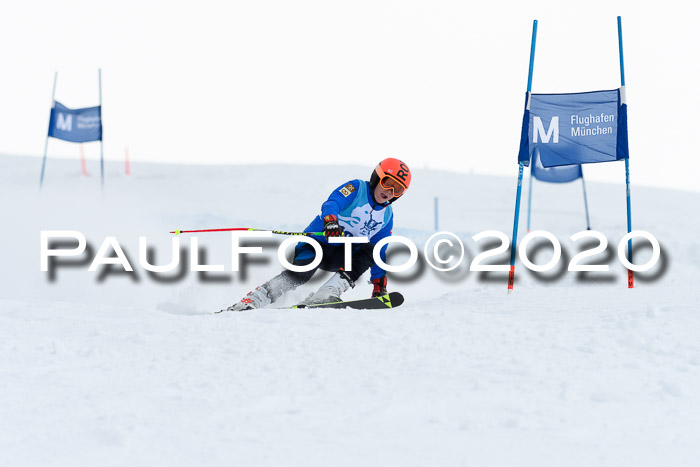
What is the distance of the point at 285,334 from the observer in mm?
4164

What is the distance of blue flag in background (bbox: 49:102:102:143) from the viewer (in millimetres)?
15078

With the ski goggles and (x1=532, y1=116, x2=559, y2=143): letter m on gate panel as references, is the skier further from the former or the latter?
(x1=532, y1=116, x2=559, y2=143): letter m on gate panel

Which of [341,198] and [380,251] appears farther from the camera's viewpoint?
[380,251]

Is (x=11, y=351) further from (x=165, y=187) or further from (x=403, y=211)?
(x=165, y=187)

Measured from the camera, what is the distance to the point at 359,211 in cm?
630

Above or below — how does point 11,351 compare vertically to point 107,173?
below

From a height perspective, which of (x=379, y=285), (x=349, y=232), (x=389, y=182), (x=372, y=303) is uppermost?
(x=389, y=182)

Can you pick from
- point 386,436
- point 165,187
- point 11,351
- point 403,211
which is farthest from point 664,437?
point 165,187

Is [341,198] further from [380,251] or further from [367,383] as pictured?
[367,383]

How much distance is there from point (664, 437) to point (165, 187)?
63.0 feet

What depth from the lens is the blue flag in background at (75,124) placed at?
15.1m

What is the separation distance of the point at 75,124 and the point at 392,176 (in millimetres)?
11488

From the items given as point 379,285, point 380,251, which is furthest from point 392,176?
point 379,285

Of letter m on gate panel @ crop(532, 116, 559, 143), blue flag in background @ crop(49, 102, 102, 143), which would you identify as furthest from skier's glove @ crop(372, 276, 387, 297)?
blue flag in background @ crop(49, 102, 102, 143)
